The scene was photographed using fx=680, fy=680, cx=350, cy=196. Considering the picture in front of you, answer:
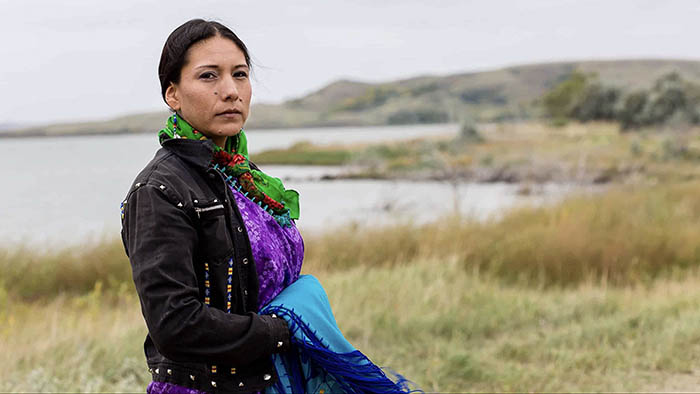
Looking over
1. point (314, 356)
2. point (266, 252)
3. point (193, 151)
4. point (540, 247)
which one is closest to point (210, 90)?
point (193, 151)

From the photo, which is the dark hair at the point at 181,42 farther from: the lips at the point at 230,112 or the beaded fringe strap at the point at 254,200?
the beaded fringe strap at the point at 254,200

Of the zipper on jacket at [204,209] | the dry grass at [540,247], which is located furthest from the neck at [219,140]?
the dry grass at [540,247]

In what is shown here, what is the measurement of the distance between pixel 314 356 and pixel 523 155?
1051 inches

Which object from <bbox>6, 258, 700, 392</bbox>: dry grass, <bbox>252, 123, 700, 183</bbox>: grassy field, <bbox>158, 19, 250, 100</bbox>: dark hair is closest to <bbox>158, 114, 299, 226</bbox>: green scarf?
<bbox>158, 19, 250, 100</bbox>: dark hair

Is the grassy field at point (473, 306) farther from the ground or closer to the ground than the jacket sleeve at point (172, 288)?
closer to the ground

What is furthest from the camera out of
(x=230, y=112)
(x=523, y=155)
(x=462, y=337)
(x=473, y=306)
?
(x=523, y=155)

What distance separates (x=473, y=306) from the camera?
232 inches

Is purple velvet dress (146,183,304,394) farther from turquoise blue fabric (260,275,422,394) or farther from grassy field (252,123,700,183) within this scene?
grassy field (252,123,700,183)

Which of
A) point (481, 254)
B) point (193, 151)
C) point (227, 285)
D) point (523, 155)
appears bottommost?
point (523, 155)

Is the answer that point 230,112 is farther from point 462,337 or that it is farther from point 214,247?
point 462,337

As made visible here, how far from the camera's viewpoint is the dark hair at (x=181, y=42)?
167 centimetres

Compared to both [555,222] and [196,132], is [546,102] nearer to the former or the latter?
[555,222]

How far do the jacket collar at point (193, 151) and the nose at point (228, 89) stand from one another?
12 cm

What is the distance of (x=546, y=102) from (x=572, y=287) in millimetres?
33081
